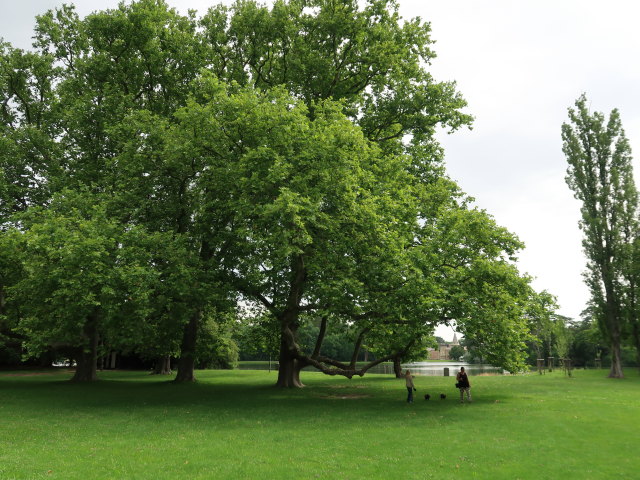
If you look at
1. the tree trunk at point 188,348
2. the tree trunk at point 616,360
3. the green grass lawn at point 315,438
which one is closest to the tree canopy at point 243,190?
the tree trunk at point 188,348

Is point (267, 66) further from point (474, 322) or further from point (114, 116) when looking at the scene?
point (474, 322)

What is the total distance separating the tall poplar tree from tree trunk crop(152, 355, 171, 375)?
5040cm

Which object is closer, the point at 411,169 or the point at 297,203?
the point at 297,203

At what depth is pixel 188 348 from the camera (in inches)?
1331

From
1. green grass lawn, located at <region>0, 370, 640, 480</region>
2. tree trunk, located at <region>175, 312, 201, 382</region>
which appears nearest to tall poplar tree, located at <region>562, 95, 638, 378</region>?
green grass lawn, located at <region>0, 370, 640, 480</region>

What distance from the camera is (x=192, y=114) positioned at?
23078 mm

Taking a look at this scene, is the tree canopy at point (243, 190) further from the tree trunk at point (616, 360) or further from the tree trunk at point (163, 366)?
the tree trunk at point (616, 360)

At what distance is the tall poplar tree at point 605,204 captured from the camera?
51.2 m

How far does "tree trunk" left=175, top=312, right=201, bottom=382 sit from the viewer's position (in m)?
33.3

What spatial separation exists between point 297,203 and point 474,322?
10.4 m

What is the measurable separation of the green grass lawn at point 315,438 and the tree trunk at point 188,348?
780 centimetres

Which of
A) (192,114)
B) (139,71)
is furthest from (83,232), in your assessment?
(139,71)

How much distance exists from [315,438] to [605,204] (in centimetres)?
5121

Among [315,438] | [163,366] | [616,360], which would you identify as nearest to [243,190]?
[315,438]
